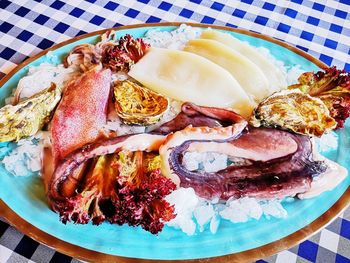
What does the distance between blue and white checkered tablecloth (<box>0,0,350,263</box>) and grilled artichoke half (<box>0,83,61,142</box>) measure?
55cm

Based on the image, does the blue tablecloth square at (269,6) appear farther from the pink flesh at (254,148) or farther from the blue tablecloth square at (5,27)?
the blue tablecloth square at (5,27)

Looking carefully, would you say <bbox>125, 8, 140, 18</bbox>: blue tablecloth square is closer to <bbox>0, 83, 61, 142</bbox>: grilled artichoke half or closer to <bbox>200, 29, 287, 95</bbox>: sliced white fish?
<bbox>200, 29, 287, 95</bbox>: sliced white fish

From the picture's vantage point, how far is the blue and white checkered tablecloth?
2104mm

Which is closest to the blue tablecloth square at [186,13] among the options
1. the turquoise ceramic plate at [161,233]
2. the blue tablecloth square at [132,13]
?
the blue tablecloth square at [132,13]

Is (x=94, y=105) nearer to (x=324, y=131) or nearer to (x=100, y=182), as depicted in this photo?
(x=100, y=182)

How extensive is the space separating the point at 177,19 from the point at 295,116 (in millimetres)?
1048

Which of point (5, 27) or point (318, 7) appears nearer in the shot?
point (5, 27)

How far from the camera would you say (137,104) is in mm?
1520

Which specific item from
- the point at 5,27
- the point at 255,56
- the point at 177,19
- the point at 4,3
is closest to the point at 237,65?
the point at 255,56

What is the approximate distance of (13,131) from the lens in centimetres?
144

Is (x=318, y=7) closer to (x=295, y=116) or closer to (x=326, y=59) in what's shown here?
(x=326, y=59)

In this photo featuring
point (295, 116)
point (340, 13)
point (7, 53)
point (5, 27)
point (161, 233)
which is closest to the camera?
point (161, 233)

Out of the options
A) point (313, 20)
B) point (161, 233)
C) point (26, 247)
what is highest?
point (313, 20)

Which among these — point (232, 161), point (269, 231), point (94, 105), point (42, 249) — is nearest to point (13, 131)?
point (94, 105)
